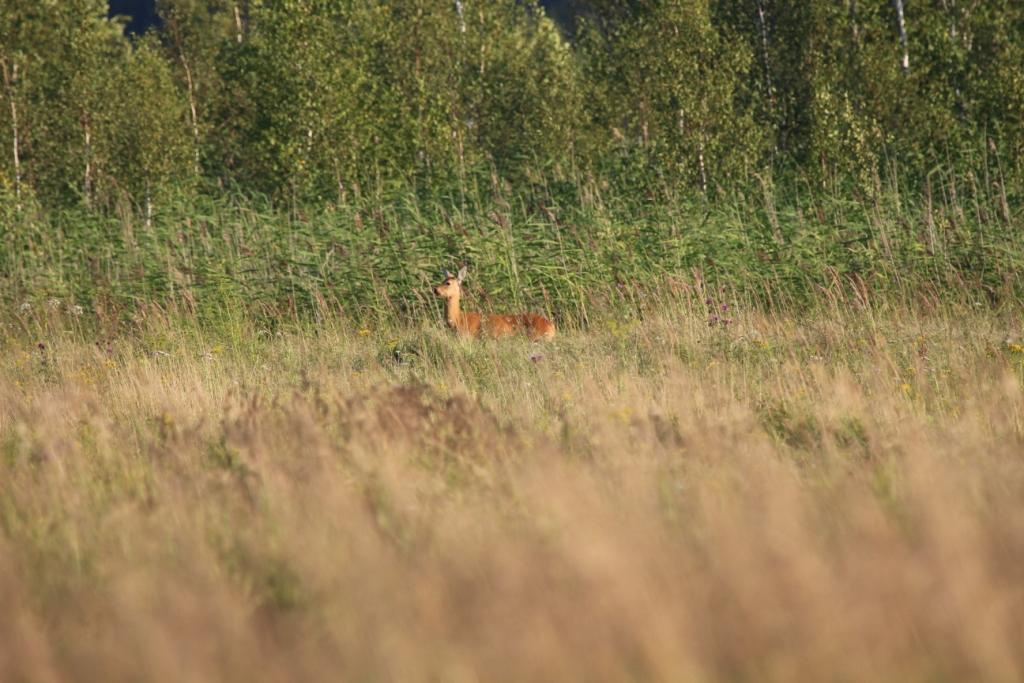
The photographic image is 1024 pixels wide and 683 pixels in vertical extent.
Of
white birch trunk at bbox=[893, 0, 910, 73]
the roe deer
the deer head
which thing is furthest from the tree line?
the roe deer

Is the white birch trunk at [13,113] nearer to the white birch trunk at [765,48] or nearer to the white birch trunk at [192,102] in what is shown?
the white birch trunk at [192,102]

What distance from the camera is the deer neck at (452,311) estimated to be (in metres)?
9.09

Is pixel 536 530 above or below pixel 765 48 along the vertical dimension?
below

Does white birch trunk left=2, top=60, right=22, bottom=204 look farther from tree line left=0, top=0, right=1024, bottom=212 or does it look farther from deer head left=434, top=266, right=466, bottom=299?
deer head left=434, top=266, right=466, bottom=299

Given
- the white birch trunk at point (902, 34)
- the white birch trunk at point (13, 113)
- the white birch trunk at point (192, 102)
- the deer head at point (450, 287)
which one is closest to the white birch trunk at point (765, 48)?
the white birch trunk at point (902, 34)

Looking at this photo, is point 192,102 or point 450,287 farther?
point 192,102

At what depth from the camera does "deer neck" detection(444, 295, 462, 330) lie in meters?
9.09

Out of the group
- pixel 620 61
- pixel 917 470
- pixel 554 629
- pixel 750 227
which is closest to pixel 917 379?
pixel 917 470

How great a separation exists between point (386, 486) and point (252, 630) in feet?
3.48

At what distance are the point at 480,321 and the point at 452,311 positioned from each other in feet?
0.85


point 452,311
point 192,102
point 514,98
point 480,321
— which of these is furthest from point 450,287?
point 192,102

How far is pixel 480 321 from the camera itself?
9211 mm

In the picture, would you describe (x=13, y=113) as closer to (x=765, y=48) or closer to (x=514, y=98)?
(x=514, y=98)

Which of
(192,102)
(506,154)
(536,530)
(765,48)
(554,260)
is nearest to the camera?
(536,530)
